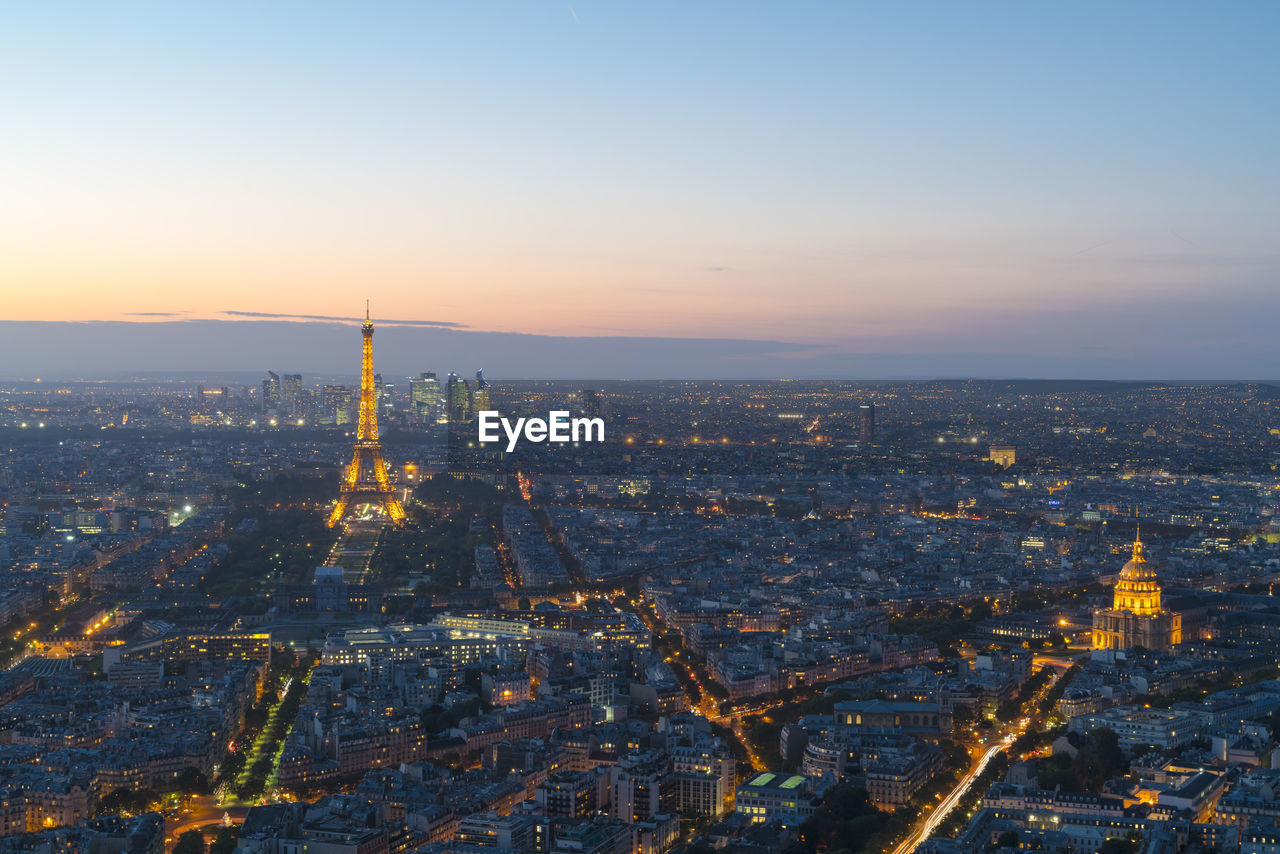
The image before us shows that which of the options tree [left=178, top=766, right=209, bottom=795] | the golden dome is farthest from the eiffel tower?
tree [left=178, top=766, right=209, bottom=795]

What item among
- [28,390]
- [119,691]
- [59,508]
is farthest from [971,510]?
[28,390]

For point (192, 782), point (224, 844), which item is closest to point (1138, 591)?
point (192, 782)

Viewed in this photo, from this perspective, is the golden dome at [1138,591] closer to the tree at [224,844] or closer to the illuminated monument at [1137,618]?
the illuminated monument at [1137,618]

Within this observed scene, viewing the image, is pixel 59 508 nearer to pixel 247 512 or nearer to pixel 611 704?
pixel 247 512

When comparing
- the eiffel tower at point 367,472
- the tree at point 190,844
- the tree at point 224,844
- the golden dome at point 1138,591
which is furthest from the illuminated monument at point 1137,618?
the eiffel tower at point 367,472

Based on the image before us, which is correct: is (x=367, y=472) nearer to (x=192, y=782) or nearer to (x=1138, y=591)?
(x=1138, y=591)
